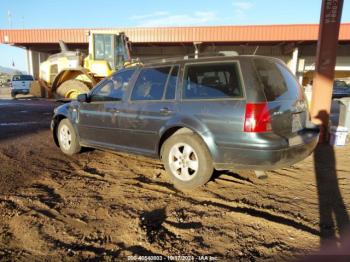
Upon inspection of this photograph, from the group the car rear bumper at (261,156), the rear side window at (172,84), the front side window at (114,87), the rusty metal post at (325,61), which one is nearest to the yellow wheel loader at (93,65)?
the front side window at (114,87)

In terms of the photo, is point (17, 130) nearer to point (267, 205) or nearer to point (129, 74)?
point (129, 74)

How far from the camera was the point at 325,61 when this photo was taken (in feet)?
23.8

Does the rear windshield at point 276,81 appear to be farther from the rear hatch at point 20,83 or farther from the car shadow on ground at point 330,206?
the rear hatch at point 20,83

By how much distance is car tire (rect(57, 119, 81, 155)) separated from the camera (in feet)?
20.1

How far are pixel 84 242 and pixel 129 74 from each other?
9.78 ft

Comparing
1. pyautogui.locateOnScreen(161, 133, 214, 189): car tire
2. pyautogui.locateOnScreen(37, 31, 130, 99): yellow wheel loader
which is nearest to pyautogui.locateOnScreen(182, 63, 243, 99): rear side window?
pyautogui.locateOnScreen(161, 133, 214, 189): car tire

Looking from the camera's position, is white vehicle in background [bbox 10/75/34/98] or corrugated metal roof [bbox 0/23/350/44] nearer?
white vehicle in background [bbox 10/75/34/98]

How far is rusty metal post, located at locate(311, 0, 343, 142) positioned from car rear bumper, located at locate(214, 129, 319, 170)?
3.70 meters

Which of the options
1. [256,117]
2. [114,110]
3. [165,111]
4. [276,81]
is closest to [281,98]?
[276,81]

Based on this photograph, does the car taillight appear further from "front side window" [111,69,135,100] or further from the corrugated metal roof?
the corrugated metal roof

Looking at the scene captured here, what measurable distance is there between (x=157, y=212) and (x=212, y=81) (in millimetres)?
1791

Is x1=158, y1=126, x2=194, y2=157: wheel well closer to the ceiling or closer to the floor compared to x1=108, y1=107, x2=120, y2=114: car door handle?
closer to the floor

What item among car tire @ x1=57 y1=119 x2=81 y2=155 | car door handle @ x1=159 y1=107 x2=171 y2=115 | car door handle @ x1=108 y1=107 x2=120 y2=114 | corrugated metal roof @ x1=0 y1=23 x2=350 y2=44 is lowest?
car tire @ x1=57 y1=119 x2=81 y2=155

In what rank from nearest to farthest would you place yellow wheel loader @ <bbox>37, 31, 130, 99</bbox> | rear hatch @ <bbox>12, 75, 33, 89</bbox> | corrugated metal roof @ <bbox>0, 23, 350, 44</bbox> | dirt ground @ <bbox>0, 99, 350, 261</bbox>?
dirt ground @ <bbox>0, 99, 350, 261</bbox> < yellow wheel loader @ <bbox>37, 31, 130, 99</bbox> < rear hatch @ <bbox>12, 75, 33, 89</bbox> < corrugated metal roof @ <bbox>0, 23, 350, 44</bbox>
